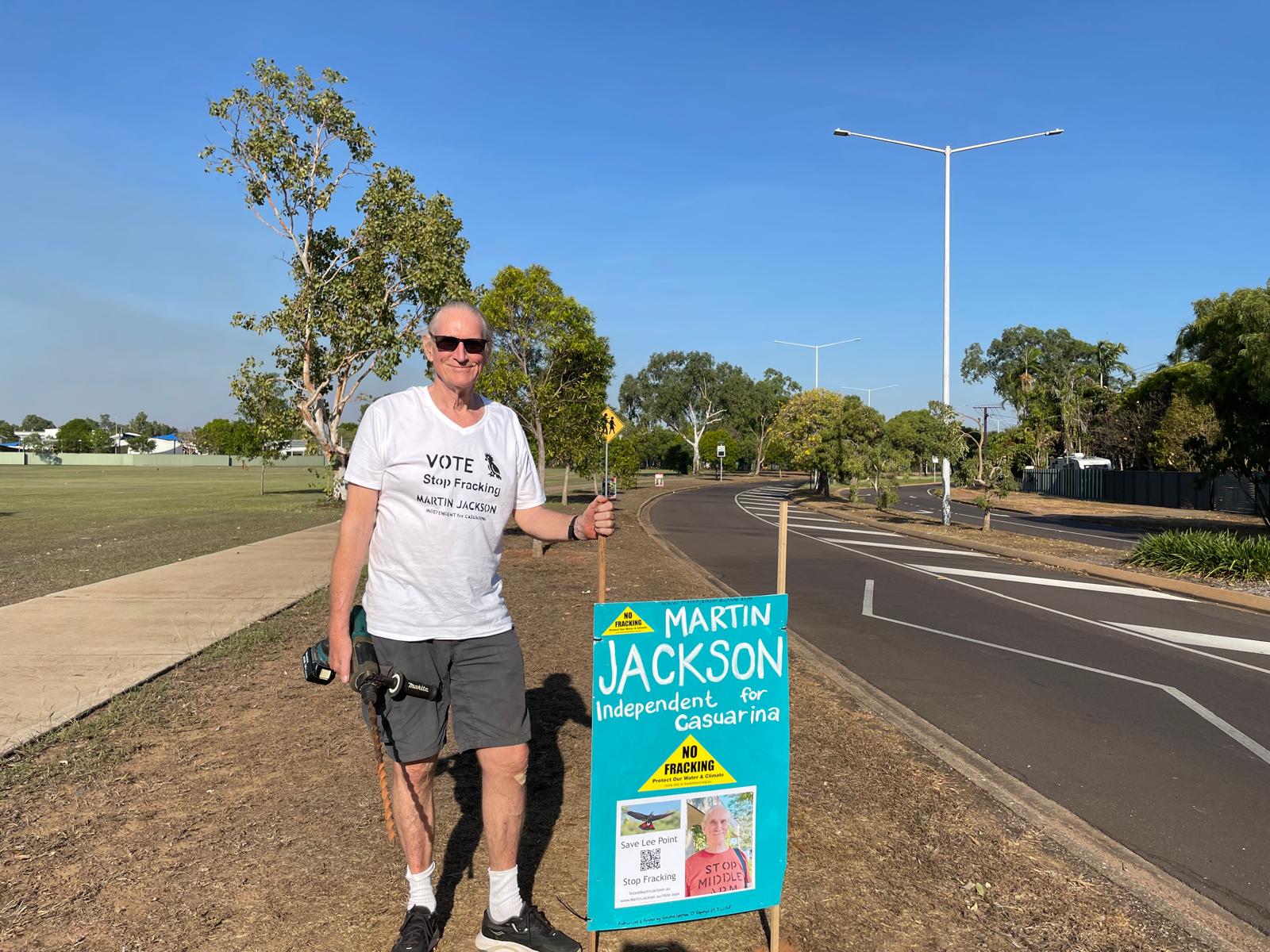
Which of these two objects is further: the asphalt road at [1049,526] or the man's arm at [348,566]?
the asphalt road at [1049,526]

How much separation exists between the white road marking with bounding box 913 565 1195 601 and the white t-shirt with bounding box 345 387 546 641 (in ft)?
37.4

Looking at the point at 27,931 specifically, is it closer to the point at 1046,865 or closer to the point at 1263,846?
the point at 1046,865

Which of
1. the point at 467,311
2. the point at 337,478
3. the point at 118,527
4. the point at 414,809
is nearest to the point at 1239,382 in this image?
the point at 467,311

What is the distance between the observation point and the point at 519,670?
122 inches

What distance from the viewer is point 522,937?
9.63 feet

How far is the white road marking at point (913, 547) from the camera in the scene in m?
16.9

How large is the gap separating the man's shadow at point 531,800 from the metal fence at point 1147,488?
25565 mm

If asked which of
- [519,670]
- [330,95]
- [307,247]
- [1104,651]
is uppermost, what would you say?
[330,95]

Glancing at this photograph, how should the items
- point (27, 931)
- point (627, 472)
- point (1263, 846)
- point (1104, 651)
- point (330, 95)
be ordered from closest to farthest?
point (27, 931), point (1263, 846), point (1104, 651), point (330, 95), point (627, 472)

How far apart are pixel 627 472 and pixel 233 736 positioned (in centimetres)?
2948

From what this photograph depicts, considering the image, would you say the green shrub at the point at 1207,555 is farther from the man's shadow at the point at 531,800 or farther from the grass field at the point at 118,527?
the grass field at the point at 118,527

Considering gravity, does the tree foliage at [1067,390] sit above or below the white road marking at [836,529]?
above

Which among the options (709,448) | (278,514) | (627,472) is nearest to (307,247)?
(278,514)

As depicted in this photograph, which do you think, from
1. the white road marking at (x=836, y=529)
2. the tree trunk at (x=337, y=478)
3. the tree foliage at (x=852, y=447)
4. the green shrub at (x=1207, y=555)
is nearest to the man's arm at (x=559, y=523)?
the green shrub at (x=1207, y=555)
